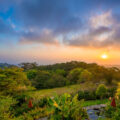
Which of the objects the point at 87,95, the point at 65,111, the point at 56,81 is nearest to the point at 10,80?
the point at 65,111

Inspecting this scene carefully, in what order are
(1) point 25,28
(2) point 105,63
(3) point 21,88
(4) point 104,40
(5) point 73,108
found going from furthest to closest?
(2) point 105,63 < (4) point 104,40 < (1) point 25,28 < (3) point 21,88 < (5) point 73,108

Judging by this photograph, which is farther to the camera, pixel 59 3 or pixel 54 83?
pixel 54 83

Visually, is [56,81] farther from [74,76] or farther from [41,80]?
[74,76]

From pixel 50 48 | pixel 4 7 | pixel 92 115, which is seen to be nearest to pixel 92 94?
pixel 92 115

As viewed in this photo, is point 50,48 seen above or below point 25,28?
below

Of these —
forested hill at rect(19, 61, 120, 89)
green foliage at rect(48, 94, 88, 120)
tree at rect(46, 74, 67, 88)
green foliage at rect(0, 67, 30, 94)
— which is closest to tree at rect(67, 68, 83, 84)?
forested hill at rect(19, 61, 120, 89)

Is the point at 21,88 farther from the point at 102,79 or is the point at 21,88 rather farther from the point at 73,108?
the point at 102,79

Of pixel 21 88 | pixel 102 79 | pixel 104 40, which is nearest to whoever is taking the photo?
pixel 21 88

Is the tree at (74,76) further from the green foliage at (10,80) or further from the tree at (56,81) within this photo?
the green foliage at (10,80)

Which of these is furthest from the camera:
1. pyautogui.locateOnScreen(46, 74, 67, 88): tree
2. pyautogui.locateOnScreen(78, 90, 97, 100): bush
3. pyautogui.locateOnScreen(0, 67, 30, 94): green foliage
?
pyautogui.locateOnScreen(46, 74, 67, 88): tree

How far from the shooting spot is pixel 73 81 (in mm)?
21016

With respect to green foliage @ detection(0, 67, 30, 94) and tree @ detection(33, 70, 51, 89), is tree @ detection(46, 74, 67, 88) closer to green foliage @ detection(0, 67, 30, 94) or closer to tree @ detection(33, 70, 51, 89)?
tree @ detection(33, 70, 51, 89)

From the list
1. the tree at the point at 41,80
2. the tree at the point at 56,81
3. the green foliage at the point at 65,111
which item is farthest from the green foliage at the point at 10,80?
the tree at the point at 56,81

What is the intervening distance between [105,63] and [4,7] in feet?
65.5
